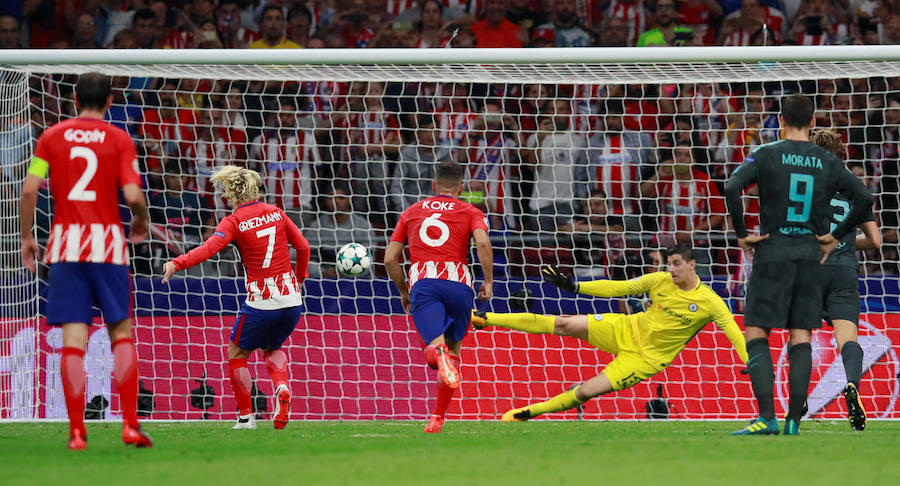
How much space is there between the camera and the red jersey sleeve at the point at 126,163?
236 inches

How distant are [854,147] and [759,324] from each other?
5820 millimetres

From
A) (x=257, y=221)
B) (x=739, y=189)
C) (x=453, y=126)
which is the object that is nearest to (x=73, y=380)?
(x=257, y=221)

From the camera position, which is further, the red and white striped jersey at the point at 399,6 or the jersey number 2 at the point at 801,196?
the red and white striped jersey at the point at 399,6

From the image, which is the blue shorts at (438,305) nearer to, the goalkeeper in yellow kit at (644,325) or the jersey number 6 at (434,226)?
the jersey number 6 at (434,226)

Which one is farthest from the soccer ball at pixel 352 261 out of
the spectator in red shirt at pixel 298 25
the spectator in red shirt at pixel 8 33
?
the spectator in red shirt at pixel 8 33

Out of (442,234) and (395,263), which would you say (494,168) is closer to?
(395,263)

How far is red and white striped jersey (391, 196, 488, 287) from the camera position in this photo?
26.4 feet

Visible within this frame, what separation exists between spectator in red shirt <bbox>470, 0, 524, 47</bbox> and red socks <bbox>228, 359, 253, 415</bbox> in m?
6.54

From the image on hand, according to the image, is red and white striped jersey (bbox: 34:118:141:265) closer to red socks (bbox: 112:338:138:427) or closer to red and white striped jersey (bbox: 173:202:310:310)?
red socks (bbox: 112:338:138:427)

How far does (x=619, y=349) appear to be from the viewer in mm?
9547

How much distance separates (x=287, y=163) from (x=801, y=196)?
20.6 ft

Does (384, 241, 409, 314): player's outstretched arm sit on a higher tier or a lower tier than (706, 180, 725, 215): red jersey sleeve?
lower

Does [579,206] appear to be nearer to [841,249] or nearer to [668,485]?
[841,249]

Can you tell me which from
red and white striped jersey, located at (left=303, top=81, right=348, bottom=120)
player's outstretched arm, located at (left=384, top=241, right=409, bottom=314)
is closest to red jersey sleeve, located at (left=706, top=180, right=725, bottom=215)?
red and white striped jersey, located at (left=303, top=81, right=348, bottom=120)
